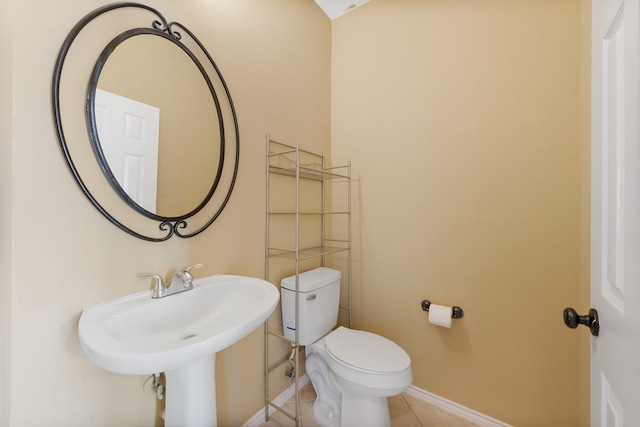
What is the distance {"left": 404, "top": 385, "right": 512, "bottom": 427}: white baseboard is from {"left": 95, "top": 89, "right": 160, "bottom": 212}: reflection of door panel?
1862 millimetres

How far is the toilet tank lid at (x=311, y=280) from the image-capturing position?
56.5 inches

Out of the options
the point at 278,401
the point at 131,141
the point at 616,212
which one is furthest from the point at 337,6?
the point at 278,401

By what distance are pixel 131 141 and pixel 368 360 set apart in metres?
1.40

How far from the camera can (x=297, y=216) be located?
1357mm

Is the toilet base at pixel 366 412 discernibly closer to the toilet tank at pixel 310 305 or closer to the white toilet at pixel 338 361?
the white toilet at pixel 338 361

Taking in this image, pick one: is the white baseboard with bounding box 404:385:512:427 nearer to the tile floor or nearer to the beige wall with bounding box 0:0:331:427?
the tile floor

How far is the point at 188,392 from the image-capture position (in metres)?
0.88

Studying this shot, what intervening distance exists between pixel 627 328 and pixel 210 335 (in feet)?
2.98

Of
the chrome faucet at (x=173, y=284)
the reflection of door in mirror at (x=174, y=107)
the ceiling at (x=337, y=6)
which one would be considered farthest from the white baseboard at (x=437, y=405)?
the ceiling at (x=337, y=6)

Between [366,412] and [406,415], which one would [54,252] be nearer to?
[366,412]

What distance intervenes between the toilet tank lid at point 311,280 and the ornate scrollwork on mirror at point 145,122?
0.58 metres

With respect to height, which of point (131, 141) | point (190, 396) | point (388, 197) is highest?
point (131, 141)

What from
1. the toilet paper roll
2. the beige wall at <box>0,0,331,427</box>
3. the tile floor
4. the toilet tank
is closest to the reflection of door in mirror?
the beige wall at <box>0,0,331,427</box>

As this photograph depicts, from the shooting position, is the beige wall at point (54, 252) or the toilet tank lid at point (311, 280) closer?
the beige wall at point (54, 252)
